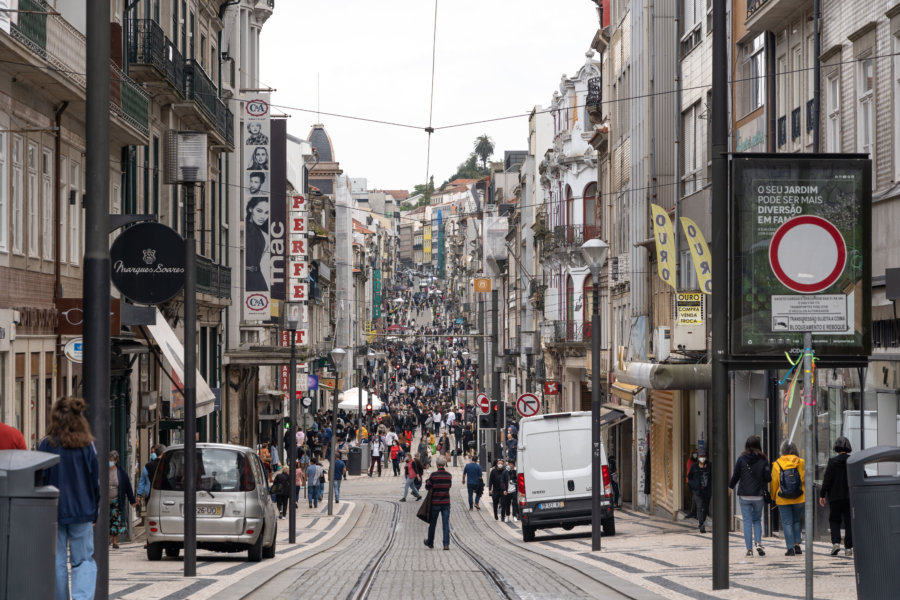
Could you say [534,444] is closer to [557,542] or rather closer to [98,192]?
[557,542]

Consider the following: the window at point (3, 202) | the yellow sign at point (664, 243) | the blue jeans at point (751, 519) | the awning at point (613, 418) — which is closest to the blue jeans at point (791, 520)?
the blue jeans at point (751, 519)

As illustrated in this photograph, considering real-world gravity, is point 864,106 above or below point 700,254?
above

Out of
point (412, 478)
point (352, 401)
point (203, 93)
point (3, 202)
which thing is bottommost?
point (412, 478)

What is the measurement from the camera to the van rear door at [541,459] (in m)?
26.7

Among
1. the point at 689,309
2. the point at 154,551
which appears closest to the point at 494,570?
the point at 154,551

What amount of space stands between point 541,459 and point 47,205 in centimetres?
1000

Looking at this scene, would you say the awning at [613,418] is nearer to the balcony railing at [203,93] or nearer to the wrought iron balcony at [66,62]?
the balcony railing at [203,93]

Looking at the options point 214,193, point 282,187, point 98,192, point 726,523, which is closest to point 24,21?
point 98,192

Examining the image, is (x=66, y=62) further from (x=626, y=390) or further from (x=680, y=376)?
(x=626, y=390)

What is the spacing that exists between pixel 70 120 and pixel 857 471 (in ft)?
57.9

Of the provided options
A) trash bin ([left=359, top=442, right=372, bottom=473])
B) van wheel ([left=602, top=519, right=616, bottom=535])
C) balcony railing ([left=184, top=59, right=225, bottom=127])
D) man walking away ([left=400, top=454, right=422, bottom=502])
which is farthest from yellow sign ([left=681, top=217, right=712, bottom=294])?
trash bin ([left=359, top=442, right=372, bottom=473])

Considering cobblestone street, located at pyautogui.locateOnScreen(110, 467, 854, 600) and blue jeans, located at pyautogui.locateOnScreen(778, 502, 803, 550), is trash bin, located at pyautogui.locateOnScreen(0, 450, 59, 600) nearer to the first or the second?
cobblestone street, located at pyautogui.locateOnScreen(110, 467, 854, 600)

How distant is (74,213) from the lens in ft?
82.1

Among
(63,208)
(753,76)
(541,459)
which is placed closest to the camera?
(63,208)
